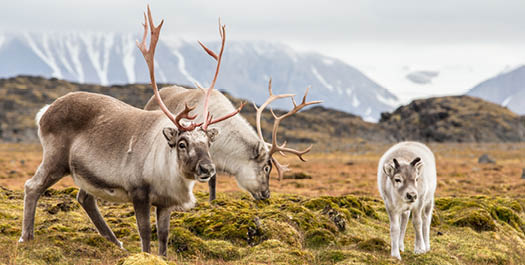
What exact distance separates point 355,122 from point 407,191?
560 feet

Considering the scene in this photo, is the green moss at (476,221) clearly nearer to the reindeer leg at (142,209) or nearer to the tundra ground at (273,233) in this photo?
the tundra ground at (273,233)

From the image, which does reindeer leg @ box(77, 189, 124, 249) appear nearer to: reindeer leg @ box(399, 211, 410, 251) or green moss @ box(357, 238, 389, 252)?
green moss @ box(357, 238, 389, 252)

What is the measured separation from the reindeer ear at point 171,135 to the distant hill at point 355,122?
10559 centimetres

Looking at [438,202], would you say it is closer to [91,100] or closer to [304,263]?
[304,263]

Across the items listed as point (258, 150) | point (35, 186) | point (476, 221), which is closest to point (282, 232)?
point (258, 150)

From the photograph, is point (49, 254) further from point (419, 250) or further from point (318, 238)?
point (419, 250)

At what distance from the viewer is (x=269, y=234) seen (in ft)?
37.6

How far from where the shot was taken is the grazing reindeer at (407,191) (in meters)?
11.1

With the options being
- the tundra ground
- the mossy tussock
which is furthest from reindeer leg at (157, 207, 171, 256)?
the mossy tussock

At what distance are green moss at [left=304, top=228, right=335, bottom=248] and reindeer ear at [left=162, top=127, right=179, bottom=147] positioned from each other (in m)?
4.62

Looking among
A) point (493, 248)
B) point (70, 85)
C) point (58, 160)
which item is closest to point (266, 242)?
point (58, 160)

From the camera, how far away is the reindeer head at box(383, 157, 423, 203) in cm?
1091

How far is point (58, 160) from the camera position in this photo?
32.9 ft

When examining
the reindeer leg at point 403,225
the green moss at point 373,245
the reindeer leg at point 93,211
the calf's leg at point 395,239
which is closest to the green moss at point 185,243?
the reindeer leg at point 93,211
